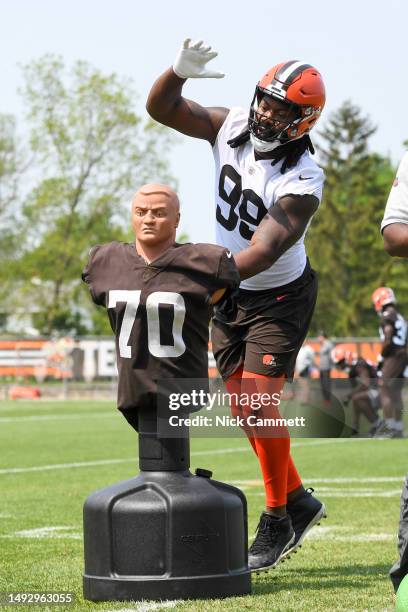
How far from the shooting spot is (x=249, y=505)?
8211 mm

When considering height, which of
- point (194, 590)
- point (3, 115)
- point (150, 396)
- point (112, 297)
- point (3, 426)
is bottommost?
point (3, 426)

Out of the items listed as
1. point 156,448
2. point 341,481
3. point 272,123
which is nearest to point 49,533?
point 156,448

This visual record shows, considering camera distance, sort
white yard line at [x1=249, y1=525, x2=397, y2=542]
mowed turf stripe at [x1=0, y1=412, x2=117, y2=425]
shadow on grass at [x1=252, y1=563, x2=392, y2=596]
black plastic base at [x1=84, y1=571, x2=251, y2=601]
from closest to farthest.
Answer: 1. black plastic base at [x1=84, y1=571, x2=251, y2=601]
2. shadow on grass at [x1=252, y1=563, x2=392, y2=596]
3. white yard line at [x1=249, y1=525, x2=397, y2=542]
4. mowed turf stripe at [x1=0, y1=412, x2=117, y2=425]

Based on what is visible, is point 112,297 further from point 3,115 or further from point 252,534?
point 3,115

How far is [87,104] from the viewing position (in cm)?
4847

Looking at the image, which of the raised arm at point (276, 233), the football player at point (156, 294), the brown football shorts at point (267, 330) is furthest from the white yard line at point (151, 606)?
the brown football shorts at point (267, 330)

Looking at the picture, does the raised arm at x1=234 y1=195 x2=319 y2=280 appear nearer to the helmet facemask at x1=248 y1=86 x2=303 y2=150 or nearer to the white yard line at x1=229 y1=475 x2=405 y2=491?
the helmet facemask at x1=248 y1=86 x2=303 y2=150

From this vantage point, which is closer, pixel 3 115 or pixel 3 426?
pixel 3 426

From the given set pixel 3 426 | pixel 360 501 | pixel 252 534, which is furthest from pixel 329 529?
pixel 3 426

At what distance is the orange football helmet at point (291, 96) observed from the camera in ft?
16.7

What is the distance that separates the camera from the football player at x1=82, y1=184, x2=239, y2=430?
4.37 metres

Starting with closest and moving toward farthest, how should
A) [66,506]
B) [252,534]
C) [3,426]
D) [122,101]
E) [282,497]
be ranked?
[282,497] → [252,534] → [66,506] → [3,426] → [122,101]

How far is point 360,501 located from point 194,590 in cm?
434

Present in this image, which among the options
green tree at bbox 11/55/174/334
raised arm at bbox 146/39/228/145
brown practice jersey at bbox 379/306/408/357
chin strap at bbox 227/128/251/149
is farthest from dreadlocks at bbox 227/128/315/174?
green tree at bbox 11/55/174/334
